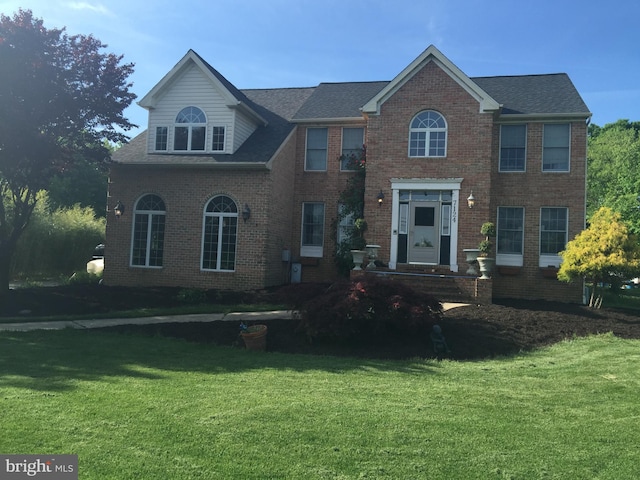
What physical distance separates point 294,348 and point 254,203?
715cm

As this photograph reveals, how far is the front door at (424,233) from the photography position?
15.4m

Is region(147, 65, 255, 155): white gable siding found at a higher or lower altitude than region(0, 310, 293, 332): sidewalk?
higher

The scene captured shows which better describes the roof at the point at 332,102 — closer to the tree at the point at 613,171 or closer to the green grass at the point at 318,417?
the green grass at the point at 318,417

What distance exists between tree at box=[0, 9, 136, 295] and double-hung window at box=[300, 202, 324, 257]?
6866 millimetres

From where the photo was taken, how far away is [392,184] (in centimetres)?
1556

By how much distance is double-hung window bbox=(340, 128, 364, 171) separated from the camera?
57.3 feet

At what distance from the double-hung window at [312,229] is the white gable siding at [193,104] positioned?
12.3 ft

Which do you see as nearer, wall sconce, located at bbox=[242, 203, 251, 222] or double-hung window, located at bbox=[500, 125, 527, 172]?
wall sconce, located at bbox=[242, 203, 251, 222]

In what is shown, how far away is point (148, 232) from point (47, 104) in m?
4.84

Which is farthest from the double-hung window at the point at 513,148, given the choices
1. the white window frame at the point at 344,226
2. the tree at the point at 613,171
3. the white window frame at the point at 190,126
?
the tree at the point at 613,171

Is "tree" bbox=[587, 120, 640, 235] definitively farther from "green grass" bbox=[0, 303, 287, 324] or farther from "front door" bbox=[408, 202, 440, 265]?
"green grass" bbox=[0, 303, 287, 324]

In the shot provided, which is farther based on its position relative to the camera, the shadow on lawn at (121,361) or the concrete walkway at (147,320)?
the concrete walkway at (147,320)

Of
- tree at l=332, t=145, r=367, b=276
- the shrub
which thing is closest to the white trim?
tree at l=332, t=145, r=367, b=276

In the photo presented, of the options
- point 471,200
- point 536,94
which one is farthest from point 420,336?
point 536,94
